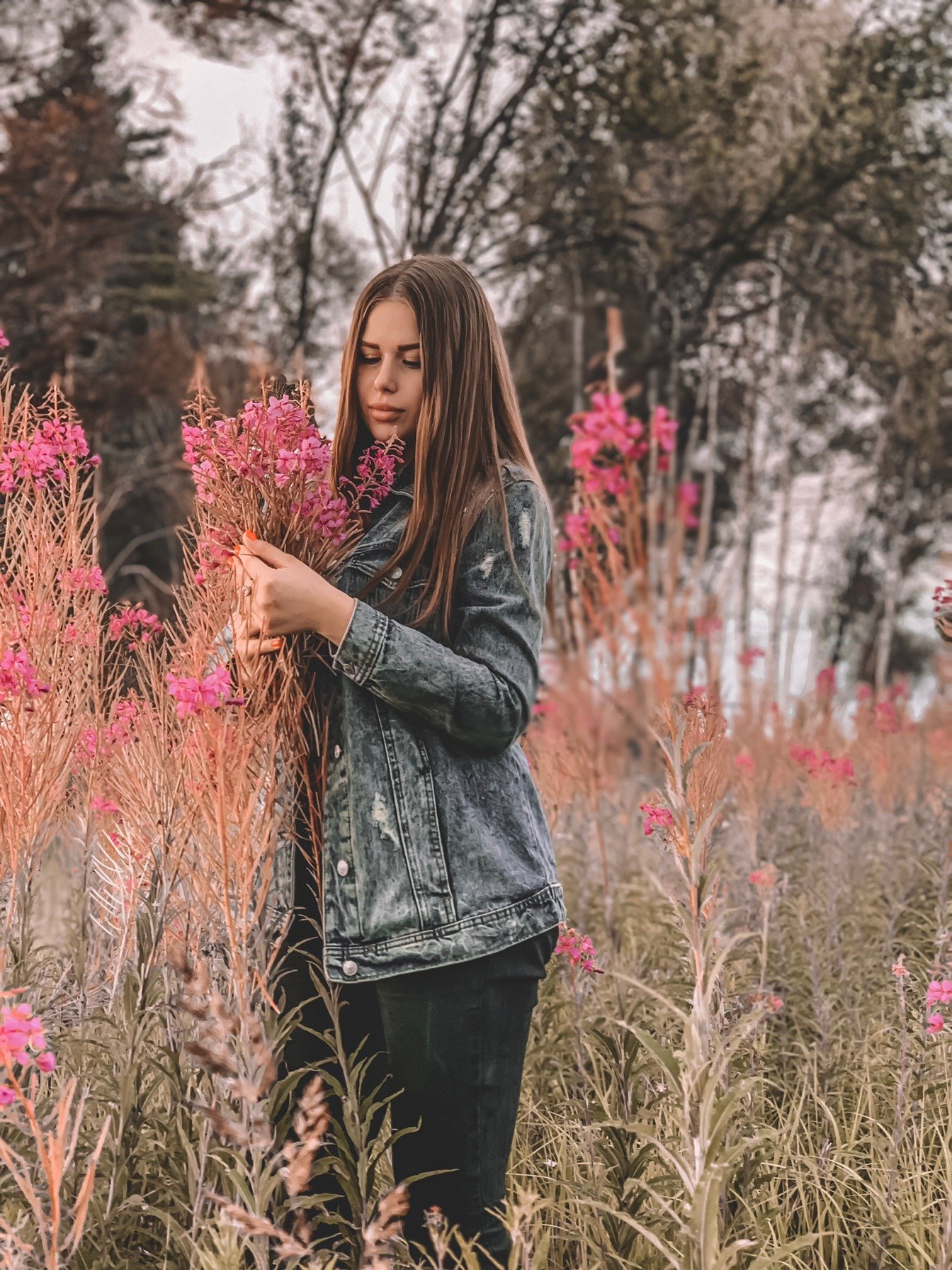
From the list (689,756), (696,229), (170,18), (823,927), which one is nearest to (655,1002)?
(823,927)

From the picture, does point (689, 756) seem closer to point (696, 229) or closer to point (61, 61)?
point (696, 229)

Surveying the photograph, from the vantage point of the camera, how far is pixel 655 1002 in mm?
3168

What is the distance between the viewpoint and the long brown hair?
5.72 ft

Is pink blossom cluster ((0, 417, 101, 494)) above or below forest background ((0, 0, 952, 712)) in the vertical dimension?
below

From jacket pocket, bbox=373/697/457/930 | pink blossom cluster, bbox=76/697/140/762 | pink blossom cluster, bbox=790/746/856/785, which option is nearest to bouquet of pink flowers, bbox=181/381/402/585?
jacket pocket, bbox=373/697/457/930

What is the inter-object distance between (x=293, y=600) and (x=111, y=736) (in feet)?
3.27

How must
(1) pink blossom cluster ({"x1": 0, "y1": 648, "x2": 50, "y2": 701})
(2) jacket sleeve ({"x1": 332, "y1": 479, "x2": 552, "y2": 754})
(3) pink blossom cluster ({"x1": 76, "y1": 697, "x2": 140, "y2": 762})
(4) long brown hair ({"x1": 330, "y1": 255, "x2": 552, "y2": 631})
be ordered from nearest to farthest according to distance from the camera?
(2) jacket sleeve ({"x1": 332, "y1": 479, "x2": 552, "y2": 754})
(4) long brown hair ({"x1": 330, "y1": 255, "x2": 552, "y2": 631})
(1) pink blossom cluster ({"x1": 0, "y1": 648, "x2": 50, "y2": 701})
(3) pink blossom cluster ({"x1": 76, "y1": 697, "x2": 140, "y2": 762})

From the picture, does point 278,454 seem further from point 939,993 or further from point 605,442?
point 605,442

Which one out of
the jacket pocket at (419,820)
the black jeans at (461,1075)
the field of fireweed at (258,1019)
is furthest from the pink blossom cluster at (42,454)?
the black jeans at (461,1075)

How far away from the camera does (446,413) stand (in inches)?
70.6

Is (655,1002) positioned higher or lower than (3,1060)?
lower

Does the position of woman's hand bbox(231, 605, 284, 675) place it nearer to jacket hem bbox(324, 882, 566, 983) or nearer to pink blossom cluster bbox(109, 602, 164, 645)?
jacket hem bbox(324, 882, 566, 983)

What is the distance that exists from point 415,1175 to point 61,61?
12.8 meters

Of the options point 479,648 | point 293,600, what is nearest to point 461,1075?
point 479,648
